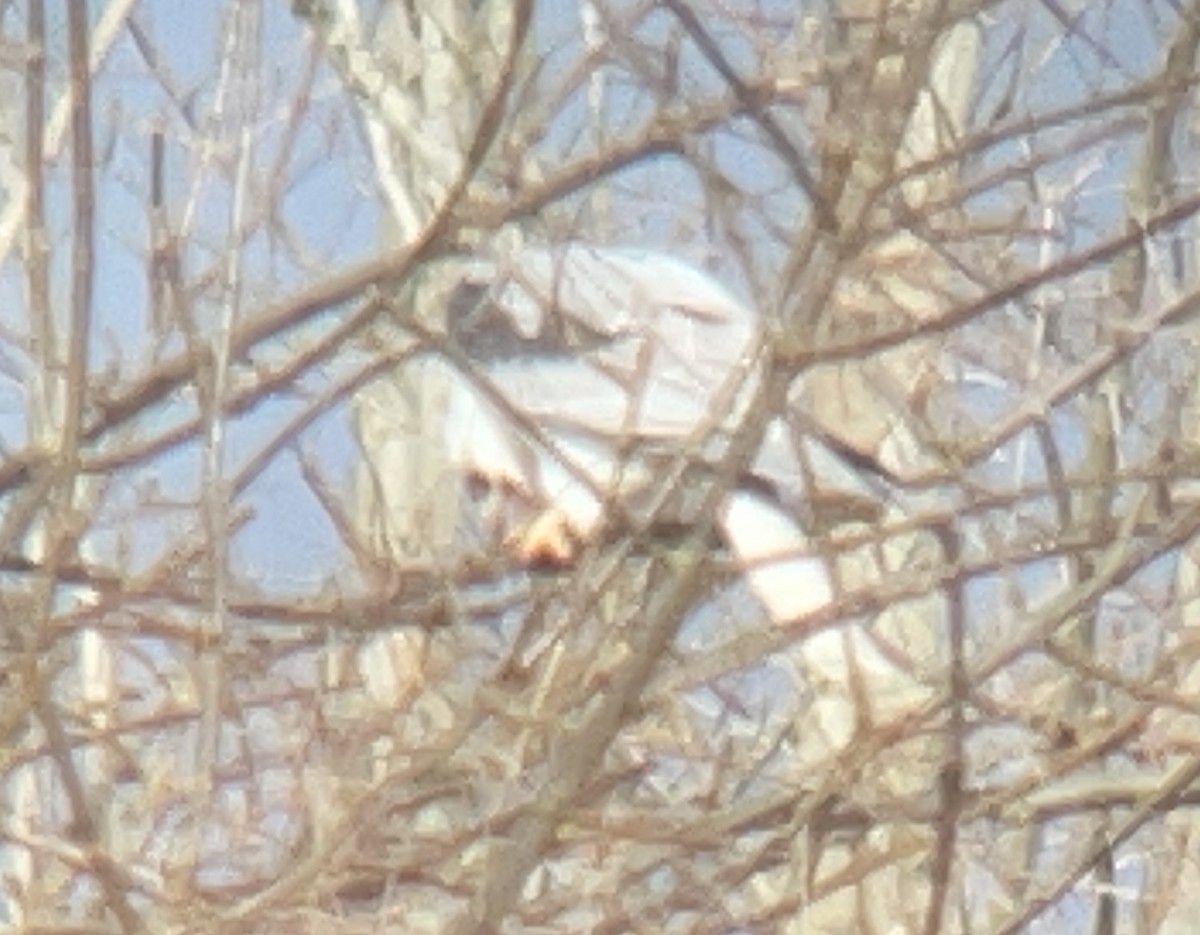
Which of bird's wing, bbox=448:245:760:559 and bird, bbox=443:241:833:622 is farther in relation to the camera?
bird's wing, bbox=448:245:760:559

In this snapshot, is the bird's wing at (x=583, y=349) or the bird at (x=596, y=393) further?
the bird's wing at (x=583, y=349)

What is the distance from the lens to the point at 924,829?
3.25m

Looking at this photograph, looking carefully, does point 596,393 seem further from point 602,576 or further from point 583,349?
point 602,576

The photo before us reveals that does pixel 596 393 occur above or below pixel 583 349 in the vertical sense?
above

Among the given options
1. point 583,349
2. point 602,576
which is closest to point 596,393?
point 583,349

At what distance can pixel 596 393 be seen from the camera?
15.2ft

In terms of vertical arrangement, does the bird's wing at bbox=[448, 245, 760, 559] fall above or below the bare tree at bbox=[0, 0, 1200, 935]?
above

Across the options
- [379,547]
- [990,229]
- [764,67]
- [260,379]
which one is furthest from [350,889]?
[990,229]

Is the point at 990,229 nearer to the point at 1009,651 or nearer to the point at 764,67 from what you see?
the point at 764,67

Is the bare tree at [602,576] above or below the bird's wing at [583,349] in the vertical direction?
below

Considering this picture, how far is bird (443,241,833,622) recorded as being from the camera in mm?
3254

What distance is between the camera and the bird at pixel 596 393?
10.7 ft

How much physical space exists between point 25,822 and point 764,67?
129 centimetres

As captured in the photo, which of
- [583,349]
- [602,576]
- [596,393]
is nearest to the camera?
[602,576]
